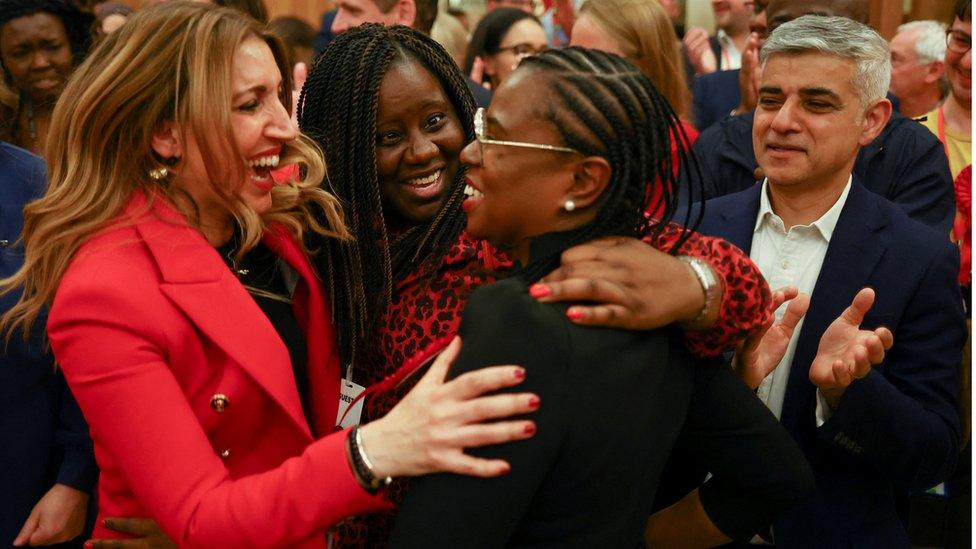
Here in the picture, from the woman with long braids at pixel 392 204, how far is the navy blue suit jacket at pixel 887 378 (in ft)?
2.22

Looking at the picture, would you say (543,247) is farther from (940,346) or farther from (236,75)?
(940,346)

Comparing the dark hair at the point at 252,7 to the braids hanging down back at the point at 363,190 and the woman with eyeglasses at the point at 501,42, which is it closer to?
the braids hanging down back at the point at 363,190

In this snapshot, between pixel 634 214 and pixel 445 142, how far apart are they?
0.65 meters

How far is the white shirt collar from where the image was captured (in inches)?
93.7

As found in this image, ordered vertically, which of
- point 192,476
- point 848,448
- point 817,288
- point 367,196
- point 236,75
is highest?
point 236,75

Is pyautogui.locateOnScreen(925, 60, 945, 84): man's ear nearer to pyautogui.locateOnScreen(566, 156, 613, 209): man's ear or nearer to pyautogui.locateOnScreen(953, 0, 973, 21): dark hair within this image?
pyautogui.locateOnScreen(953, 0, 973, 21): dark hair

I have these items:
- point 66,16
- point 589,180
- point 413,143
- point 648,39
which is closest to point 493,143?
point 589,180

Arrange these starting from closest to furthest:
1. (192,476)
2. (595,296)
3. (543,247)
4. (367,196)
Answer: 1. (595,296)
2. (543,247)
3. (192,476)
4. (367,196)

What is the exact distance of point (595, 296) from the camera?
1354 mm

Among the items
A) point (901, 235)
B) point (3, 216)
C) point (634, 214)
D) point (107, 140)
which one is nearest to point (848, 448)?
point (901, 235)

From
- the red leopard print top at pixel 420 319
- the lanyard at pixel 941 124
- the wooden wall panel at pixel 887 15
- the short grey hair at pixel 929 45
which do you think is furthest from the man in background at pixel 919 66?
the red leopard print top at pixel 420 319

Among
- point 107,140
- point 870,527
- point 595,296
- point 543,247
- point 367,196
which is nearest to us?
point 595,296

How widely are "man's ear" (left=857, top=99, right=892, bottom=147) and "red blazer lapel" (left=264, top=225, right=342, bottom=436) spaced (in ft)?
4.46

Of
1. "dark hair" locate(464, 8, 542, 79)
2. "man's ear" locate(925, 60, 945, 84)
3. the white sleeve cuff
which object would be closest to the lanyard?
"man's ear" locate(925, 60, 945, 84)
